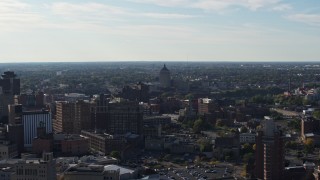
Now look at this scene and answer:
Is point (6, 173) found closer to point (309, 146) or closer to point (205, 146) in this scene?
point (205, 146)

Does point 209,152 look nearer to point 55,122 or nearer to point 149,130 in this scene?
point 149,130

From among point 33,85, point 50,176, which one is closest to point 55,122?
point 50,176

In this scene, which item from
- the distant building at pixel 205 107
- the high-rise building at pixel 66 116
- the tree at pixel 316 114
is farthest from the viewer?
the distant building at pixel 205 107

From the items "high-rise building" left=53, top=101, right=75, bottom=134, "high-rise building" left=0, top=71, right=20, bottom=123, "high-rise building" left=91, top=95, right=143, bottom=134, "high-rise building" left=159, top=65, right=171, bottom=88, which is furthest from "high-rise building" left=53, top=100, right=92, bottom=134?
"high-rise building" left=159, top=65, right=171, bottom=88

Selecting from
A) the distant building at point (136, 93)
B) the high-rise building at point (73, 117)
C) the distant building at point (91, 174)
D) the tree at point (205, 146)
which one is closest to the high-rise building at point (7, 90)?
the high-rise building at point (73, 117)

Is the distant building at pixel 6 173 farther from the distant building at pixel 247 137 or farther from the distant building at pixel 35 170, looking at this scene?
the distant building at pixel 247 137

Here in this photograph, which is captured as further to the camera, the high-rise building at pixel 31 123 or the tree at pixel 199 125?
the tree at pixel 199 125

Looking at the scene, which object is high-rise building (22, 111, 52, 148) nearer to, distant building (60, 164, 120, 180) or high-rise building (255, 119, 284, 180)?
distant building (60, 164, 120, 180)

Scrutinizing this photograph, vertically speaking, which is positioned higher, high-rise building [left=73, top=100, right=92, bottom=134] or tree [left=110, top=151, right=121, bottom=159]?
high-rise building [left=73, top=100, right=92, bottom=134]

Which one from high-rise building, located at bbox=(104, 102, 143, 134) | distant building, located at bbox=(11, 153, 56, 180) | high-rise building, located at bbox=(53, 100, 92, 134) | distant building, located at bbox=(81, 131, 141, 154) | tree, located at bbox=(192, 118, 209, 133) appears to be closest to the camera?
distant building, located at bbox=(11, 153, 56, 180)

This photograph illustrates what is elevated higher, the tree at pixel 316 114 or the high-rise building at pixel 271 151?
the high-rise building at pixel 271 151

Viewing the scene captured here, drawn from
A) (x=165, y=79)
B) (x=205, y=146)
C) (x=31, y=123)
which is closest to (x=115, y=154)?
(x=205, y=146)
